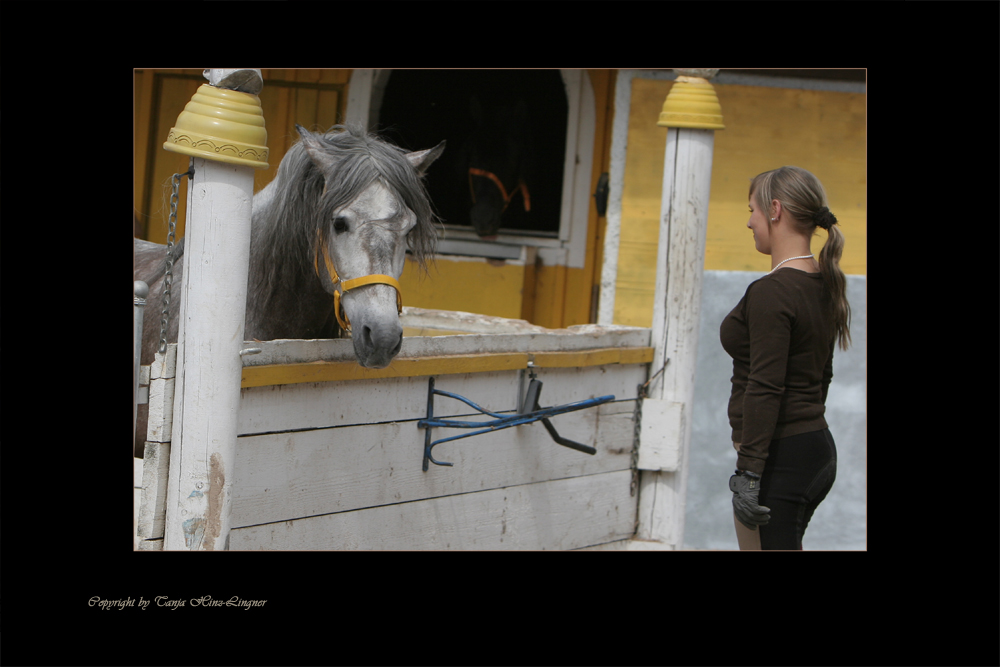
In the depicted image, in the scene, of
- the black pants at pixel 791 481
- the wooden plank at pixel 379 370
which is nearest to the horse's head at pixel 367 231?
the wooden plank at pixel 379 370

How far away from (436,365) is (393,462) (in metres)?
0.30

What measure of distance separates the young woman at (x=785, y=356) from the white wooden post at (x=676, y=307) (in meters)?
0.99

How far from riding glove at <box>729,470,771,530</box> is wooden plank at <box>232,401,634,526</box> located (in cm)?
93

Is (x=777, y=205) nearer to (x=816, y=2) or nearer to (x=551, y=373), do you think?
(x=816, y=2)

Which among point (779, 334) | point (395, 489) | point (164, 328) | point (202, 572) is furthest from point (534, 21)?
point (202, 572)

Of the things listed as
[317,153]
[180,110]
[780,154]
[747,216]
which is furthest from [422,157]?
[780,154]

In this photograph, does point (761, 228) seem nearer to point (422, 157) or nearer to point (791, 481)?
point (791, 481)

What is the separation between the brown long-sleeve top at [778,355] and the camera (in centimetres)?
200

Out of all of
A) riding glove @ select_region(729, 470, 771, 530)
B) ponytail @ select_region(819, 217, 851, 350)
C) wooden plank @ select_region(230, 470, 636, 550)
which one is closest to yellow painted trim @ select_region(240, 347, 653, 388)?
wooden plank @ select_region(230, 470, 636, 550)

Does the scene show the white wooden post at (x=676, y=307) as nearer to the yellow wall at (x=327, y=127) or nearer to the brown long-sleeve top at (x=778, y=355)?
the brown long-sleeve top at (x=778, y=355)

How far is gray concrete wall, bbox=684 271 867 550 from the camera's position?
4129 mm

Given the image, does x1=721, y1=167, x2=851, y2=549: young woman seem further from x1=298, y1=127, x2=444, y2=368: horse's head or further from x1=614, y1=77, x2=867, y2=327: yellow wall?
x1=614, y1=77, x2=867, y2=327: yellow wall

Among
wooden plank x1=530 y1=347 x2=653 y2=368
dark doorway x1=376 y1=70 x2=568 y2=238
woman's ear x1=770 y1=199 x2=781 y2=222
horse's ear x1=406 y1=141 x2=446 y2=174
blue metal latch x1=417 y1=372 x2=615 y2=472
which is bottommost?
blue metal latch x1=417 y1=372 x2=615 y2=472

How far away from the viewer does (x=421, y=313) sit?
12.5 ft
